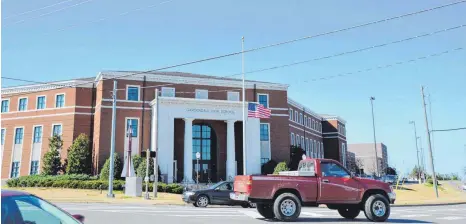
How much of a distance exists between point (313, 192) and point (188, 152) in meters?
30.0

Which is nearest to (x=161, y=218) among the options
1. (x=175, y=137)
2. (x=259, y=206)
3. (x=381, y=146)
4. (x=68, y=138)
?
(x=259, y=206)

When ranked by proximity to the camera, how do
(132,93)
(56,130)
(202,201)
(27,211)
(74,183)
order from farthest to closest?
(56,130), (132,93), (74,183), (202,201), (27,211)

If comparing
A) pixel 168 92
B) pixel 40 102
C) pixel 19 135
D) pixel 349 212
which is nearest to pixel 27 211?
pixel 349 212

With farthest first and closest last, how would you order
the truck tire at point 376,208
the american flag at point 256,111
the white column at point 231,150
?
the white column at point 231,150 < the american flag at point 256,111 < the truck tire at point 376,208

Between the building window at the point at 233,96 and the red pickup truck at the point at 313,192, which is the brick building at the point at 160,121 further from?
the red pickup truck at the point at 313,192

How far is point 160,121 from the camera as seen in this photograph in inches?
1666

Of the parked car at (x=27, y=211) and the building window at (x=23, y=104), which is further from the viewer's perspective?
the building window at (x=23, y=104)

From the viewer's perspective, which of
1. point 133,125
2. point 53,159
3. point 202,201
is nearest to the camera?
point 202,201

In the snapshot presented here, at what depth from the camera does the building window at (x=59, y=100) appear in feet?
156

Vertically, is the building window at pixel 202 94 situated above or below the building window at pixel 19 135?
above

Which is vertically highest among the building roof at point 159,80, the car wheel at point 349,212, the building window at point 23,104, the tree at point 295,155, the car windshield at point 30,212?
the building roof at point 159,80

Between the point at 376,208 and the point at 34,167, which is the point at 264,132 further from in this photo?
the point at 376,208

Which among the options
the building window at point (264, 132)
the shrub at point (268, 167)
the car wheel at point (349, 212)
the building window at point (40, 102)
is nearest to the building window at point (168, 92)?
the building window at point (264, 132)

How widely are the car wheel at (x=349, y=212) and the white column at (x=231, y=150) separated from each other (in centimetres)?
2866
